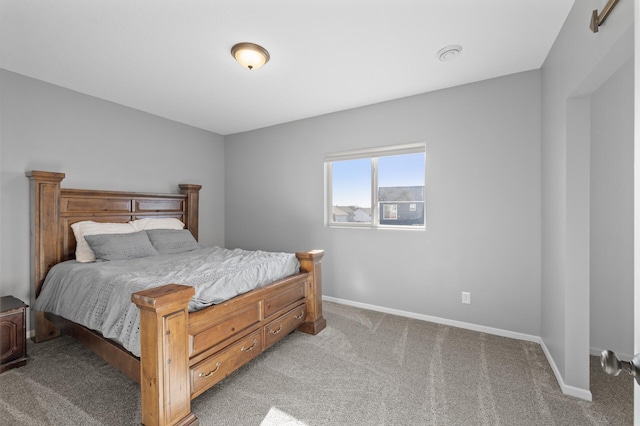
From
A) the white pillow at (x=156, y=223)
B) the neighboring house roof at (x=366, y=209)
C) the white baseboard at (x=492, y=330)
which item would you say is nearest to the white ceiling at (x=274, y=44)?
the neighboring house roof at (x=366, y=209)

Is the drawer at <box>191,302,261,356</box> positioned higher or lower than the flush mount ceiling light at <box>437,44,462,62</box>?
lower

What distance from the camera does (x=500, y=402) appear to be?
70.9 inches

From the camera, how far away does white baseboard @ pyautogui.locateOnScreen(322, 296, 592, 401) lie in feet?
6.04

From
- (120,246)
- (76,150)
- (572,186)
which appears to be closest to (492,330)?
(572,186)

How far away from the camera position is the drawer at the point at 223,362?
1.69m

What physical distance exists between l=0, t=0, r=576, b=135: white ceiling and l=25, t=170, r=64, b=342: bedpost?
39.9 inches

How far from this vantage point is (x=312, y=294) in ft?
9.27

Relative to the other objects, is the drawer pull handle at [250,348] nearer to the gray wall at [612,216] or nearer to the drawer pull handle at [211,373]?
the drawer pull handle at [211,373]

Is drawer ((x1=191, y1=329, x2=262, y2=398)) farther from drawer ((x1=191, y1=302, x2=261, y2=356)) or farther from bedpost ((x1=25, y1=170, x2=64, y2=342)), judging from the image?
bedpost ((x1=25, y1=170, x2=64, y2=342))

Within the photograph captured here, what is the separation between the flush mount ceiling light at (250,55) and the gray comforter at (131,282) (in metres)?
1.68

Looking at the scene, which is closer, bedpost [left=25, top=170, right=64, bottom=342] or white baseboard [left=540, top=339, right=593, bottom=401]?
white baseboard [left=540, top=339, right=593, bottom=401]

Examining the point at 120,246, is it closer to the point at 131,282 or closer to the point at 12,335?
the point at 12,335

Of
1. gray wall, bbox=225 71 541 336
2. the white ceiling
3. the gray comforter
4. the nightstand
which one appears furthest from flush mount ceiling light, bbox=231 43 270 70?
the nightstand

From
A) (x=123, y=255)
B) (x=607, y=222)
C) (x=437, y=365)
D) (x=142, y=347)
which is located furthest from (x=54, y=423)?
(x=607, y=222)
